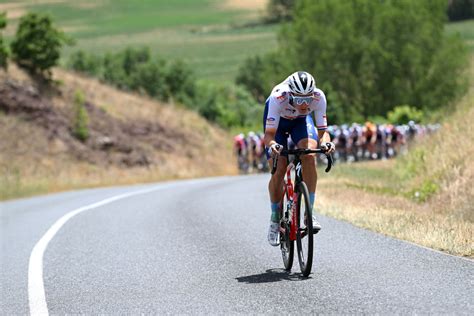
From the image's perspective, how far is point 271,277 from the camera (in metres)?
8.91

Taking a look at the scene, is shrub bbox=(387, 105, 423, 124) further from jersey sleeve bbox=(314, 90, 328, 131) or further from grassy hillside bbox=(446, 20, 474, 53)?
jersey sleeve bbox=(314, 90, 328, 131)

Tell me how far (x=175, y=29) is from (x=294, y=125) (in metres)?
127

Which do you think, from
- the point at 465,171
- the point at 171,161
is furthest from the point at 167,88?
the point at 465,171

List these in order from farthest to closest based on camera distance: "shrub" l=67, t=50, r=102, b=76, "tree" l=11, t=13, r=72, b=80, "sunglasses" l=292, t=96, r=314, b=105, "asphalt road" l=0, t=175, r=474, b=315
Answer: "shrub" l=67, t=50, r=102, b=76 → "tree" l=11, t=13, r=72, b=80 → "sunglasses" l=292, t=96, r=314, b=105 → "asphalt road" l=0, t=175, r=474, b=315

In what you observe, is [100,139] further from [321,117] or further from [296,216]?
[296,216]

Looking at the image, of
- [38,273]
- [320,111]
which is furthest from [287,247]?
[38,273]

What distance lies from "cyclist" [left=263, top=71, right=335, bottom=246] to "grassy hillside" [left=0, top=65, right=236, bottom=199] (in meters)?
26.3

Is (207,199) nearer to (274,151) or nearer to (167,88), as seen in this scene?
(274,151)

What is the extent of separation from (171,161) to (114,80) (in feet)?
77.2

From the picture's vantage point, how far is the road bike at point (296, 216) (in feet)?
28.2

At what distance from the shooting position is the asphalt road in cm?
755

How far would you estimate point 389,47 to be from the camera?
64.8 m

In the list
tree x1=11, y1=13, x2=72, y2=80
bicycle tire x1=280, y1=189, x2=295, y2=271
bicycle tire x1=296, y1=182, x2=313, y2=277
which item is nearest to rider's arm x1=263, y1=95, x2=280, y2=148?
bicycle tire x1=296, y1=182, x2=313, y2=277

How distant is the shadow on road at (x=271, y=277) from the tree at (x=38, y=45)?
3718 centimetres
